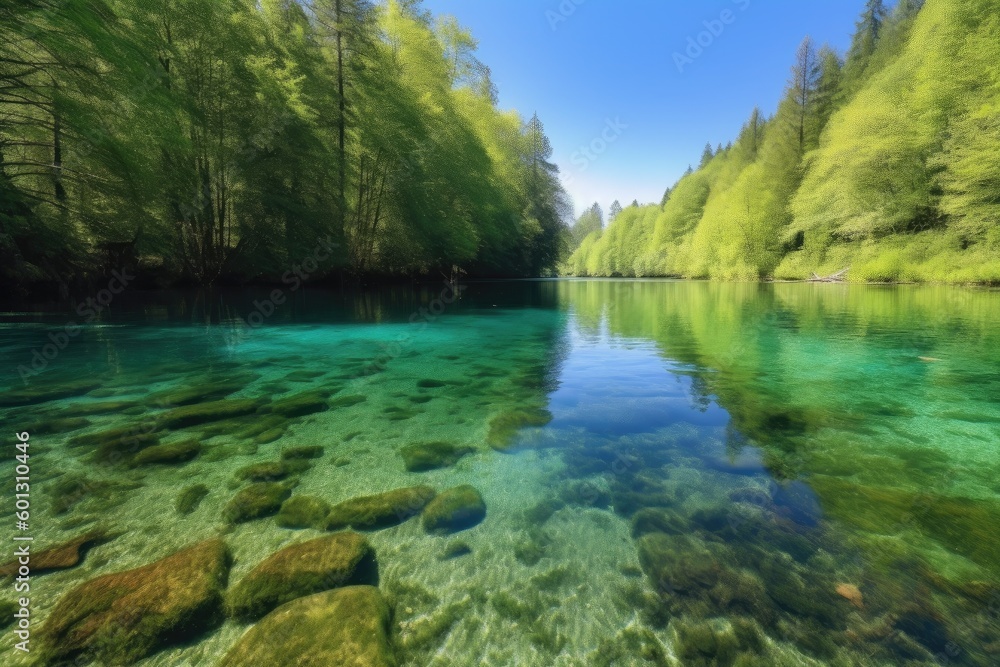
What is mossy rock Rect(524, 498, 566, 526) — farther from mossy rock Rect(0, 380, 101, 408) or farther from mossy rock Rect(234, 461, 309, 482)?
mossy rock Rect(0, 380, 101, 408)

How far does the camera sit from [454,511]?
297 cm

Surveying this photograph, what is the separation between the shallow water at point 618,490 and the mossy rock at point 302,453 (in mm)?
Result: 115

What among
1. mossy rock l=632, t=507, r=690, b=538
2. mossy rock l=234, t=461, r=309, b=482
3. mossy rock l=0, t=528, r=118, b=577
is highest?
mossy rock l=234, t=461, r=309, b=482

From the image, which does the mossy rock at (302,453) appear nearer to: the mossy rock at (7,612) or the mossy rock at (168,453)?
the mossy rock at (168,453)

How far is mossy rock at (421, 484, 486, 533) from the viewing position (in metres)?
2.84

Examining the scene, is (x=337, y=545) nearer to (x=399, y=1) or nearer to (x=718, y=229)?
(x=399, y=1)

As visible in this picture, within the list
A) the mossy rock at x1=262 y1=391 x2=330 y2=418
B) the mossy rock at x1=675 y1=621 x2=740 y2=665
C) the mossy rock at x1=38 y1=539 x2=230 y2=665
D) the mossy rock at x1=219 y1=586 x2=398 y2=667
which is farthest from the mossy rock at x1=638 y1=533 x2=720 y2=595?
the mossy rock at x1=262 y1=391 x2=330 y2=418

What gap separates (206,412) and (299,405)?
1011 mm

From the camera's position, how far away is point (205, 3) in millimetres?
13711

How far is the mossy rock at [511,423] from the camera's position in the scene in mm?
4242

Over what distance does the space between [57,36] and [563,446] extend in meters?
12.9

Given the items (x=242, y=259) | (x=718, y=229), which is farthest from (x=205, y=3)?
(x=718, y=229)

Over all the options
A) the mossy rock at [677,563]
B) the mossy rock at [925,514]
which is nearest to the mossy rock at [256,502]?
the mossy rock at [677,563]

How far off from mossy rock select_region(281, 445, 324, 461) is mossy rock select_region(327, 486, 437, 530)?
100 centimetres
